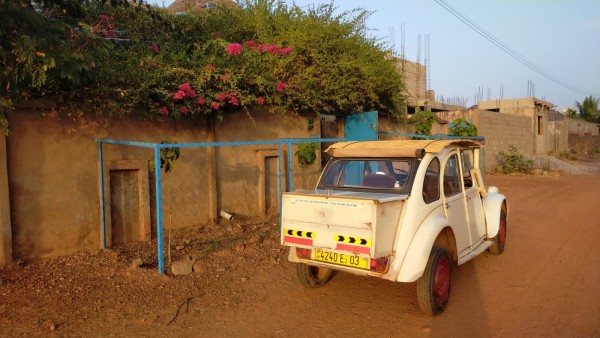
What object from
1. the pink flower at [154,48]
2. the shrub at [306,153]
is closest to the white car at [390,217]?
the shrub at [306,153]

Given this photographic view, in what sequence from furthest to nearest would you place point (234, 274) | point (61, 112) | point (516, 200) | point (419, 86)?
1. point (419, 86)
2. point (516, 200)
3. point (61, 112)
4. point (234, 274)

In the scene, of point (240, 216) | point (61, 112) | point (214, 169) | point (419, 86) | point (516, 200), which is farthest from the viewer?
point (419, 86)

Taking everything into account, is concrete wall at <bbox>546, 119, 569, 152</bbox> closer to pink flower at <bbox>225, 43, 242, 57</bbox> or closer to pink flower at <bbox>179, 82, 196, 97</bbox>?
pink flower at <bbox>225, 43, 242, 57</bbox>

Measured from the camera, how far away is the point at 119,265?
5656 mm

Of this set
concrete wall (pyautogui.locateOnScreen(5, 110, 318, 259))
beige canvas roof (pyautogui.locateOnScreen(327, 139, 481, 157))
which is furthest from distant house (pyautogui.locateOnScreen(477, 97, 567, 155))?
beige canvas roof (pyautogui.locateOnScreen(327, 139, 481, 157))

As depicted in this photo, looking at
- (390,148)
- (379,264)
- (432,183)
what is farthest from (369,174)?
(379,264)

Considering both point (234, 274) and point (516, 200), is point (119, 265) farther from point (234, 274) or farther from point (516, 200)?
point (516, 200)

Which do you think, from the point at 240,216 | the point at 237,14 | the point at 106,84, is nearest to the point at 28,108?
the point at 106,84

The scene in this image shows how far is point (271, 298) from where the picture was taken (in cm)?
479

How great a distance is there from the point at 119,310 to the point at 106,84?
3198 millimetres

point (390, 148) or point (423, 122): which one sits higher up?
point (423, 122)

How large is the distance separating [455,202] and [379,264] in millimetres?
1445

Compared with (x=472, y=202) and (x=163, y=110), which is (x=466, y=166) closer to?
(x=472, y=202)

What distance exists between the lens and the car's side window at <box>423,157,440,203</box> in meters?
4.37
